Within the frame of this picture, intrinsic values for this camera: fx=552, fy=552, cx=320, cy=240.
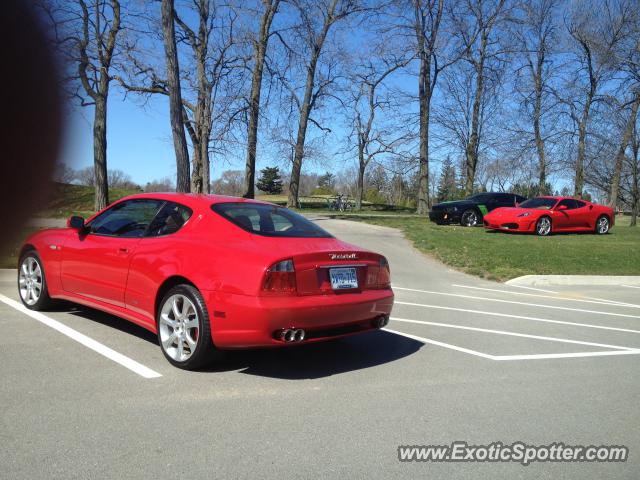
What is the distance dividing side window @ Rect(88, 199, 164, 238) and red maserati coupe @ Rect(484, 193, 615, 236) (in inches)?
577

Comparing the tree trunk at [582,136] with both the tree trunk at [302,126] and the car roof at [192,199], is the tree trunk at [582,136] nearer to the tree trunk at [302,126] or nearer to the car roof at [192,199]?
the tree trunk at [302,126]

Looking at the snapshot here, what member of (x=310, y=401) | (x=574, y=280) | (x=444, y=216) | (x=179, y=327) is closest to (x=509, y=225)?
(x=444, y=216)

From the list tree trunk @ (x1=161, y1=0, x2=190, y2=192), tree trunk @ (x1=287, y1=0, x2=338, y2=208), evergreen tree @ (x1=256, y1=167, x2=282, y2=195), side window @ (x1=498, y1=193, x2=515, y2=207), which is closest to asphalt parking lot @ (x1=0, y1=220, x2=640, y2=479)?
→ tree trunk @ (x1=161, y1=0, x2=190, y2=192)

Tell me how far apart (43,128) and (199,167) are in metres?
19.4

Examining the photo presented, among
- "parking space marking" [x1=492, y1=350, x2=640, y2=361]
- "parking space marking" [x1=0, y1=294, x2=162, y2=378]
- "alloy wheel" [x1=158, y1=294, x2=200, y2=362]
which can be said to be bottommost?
"parking space marking" [x1=492, y1=350, x2=640, y2=361]

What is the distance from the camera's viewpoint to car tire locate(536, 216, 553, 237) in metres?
17.8

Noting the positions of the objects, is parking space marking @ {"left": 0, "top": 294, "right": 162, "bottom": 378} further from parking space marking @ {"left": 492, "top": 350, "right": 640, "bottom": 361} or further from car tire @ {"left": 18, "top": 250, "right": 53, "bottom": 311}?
parking space marking @ {"left": 492, "top": 350, "right": 640, "bottom": 361}

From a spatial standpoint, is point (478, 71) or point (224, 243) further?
point (478, 71)

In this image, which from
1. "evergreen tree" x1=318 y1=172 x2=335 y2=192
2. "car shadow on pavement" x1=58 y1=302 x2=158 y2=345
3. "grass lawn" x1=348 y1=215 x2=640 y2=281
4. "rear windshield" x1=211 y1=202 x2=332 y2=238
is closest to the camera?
"rear windshield" x1=211 y1=202 x2=332 y2=238

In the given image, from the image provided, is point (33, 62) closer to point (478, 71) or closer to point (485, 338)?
point (485, 338)

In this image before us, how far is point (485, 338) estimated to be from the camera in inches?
238

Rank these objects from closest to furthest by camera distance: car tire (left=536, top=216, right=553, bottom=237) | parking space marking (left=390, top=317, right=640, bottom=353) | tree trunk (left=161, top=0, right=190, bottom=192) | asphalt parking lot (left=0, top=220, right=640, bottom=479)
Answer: asphalt parking lot (left=0, top=220, right=640, bottom=479)
parking space marking (left=390, top=317, right=640, bottom=353)
tree trunk (left=161, top=0, right=190, bottom=192)
car tire (left=536, top=216, right=553, bottom=237)

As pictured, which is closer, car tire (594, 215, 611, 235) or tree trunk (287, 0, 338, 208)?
car tire (594, 215, 611, 235)

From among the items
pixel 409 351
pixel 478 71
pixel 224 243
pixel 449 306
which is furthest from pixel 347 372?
pixel 478 71
